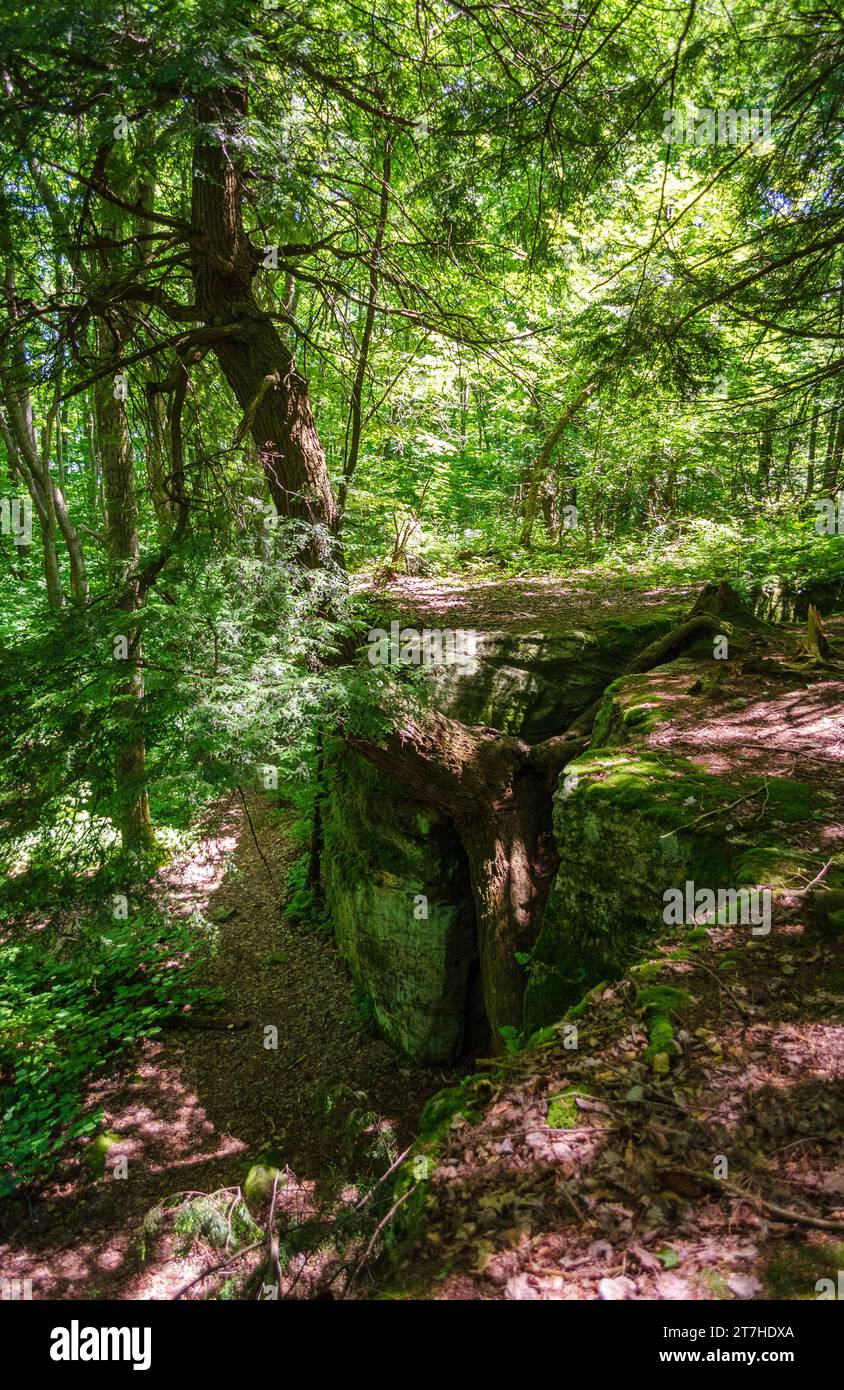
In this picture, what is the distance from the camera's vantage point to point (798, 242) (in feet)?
13.2

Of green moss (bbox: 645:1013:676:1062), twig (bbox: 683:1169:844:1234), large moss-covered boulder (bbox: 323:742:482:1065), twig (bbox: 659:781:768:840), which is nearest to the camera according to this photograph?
twig (bbox: 683:1169:844:1234)

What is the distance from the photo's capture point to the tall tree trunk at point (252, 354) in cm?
476

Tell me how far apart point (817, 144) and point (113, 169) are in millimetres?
4278

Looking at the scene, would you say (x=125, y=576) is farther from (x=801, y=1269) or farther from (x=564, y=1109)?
(x=801, y=1269)

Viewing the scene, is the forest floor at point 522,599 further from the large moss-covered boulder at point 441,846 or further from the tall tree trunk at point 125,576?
the tall tree trunk at point 125,576

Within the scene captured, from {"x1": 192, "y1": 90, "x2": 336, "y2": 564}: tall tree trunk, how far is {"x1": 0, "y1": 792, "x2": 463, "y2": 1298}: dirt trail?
2526 mm
